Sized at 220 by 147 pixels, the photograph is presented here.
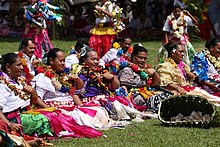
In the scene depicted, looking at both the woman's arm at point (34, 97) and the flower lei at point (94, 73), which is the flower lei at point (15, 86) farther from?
the flower lei at point (94, 73)

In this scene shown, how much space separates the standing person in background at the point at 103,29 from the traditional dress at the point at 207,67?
131 inches

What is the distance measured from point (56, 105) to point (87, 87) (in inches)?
18.1

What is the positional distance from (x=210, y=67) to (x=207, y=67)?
0.14ft

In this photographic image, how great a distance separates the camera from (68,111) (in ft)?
21.8

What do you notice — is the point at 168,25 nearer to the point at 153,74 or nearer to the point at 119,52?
the point at 119,52

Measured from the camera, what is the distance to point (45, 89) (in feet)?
22.4

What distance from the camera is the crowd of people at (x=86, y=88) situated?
6.00 m

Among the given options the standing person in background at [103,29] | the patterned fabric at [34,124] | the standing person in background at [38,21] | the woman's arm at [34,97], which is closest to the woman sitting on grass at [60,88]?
the woman's arm at [34,97]

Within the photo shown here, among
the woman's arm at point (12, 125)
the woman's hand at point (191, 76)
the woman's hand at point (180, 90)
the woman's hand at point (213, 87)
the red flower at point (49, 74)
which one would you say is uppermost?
the red flower at point (49, 74)

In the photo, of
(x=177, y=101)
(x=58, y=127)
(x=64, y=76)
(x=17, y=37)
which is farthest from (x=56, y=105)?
(x=17, y=37)

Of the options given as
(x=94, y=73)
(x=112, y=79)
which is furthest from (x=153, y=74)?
(x=94, y=73)

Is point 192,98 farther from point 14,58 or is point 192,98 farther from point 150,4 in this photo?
point 150,4

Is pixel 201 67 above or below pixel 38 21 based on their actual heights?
below

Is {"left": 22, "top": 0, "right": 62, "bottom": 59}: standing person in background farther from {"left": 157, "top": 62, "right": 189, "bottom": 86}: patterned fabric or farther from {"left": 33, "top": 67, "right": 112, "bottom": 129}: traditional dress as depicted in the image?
{"left": 33, "top": 67, "right": 112, "bottom": 129}: traditional dress
